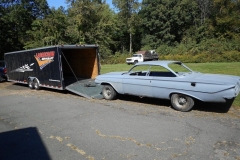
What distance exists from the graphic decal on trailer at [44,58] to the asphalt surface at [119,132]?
296 centimetres

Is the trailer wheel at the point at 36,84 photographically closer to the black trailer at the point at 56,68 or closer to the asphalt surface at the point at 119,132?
the black trailer at the point at 56,68

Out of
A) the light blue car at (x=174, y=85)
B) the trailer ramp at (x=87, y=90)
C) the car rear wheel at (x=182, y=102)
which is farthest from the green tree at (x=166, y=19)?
the car rear wheel at (x=182, y=102)

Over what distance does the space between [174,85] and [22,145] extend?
4508 mm

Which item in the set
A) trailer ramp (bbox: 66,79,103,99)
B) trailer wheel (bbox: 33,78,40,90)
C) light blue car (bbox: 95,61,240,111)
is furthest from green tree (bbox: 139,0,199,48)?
light blue car (bbox: 95,61,240,111)

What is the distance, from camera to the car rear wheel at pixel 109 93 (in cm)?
822

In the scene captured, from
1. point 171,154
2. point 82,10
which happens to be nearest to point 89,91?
point 171,154

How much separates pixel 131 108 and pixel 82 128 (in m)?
2.24

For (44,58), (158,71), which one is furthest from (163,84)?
(44,58)

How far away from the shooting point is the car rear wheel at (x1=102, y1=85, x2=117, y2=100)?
8.22 m

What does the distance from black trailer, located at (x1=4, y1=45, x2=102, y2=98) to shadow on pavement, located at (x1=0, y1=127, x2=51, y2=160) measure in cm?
393

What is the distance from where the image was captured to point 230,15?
39.6m

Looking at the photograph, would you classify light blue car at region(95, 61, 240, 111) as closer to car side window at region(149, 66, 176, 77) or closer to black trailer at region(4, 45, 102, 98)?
car side window at region(149, 66, 176, 77)

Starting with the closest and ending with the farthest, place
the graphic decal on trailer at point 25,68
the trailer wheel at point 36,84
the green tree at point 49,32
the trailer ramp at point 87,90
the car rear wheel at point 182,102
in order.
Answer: the car rear wheel at point 182,102
the trailer ramp at point 87,90
the trailer wheel at point 36,84
the graphic decal on trailer at point 25,68
the green tree at point 49,32

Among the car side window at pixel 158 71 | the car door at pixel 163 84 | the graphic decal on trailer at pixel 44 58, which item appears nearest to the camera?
the car door at pixel 163 84
